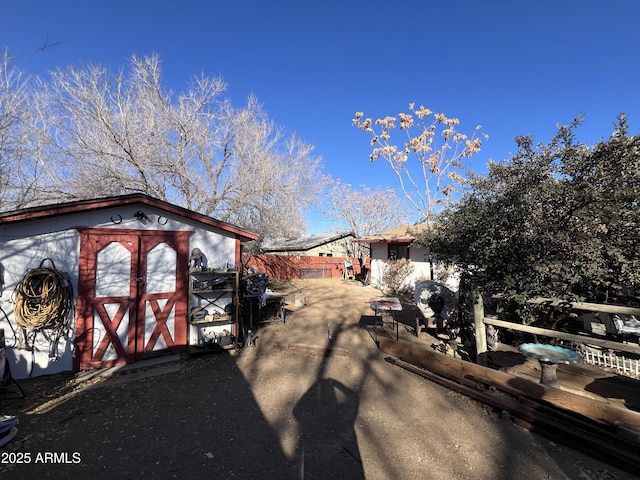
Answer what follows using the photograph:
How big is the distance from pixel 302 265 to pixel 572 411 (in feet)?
61.6

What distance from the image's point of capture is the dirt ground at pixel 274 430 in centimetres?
302

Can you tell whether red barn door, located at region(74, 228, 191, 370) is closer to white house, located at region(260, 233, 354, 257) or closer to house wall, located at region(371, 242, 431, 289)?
house wall, located at region(371, 242, 431, 289)

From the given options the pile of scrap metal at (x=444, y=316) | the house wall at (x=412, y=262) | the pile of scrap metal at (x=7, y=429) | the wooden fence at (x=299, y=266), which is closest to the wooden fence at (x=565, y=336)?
the pile of scrap metal at (x=444, y=316)

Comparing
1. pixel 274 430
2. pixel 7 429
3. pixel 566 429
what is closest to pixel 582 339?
pixel 566 429

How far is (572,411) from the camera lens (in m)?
3.58

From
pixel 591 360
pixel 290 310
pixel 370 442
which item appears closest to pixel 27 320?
pixel 370 442

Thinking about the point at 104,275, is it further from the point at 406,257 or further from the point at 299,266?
the point at 299,266

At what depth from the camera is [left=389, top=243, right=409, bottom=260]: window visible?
15.9 metres

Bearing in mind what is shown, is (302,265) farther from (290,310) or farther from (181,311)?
(181,311)

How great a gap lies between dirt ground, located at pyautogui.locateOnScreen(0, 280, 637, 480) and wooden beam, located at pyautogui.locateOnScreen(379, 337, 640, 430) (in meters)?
0.35

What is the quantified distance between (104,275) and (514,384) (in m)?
6.92

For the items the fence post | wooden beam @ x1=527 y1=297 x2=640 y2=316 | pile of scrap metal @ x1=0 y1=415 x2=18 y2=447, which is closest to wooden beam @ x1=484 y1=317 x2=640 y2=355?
the fence post

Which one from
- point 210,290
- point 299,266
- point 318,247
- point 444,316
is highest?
point 318,247

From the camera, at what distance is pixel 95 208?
5578mm
